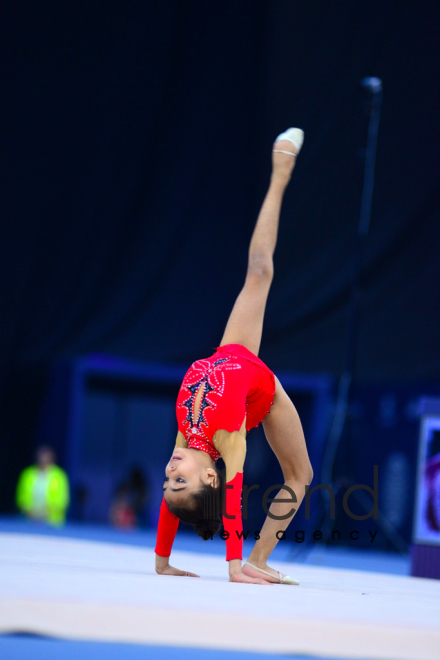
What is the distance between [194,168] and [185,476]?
4918mm

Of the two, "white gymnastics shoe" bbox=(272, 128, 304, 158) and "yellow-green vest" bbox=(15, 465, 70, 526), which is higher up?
"white gymnastics shoe" bbox=(272, 128, 304, 158)

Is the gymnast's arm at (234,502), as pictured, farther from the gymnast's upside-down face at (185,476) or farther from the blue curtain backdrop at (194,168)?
the blue curtain backdrop at (194,168)

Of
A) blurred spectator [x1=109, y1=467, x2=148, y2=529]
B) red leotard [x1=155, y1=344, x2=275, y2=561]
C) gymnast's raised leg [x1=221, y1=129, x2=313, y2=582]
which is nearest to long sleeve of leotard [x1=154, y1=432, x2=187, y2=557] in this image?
red leotard [x1=155, y1=344, x2=275, y2=561]

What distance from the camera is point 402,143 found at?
610 centimetres

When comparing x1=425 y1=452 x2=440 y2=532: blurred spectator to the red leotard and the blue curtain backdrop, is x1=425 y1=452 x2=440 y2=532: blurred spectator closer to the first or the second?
the red leotard

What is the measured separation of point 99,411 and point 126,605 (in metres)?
7.56

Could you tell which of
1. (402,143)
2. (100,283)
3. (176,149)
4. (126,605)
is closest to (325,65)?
(402,143)

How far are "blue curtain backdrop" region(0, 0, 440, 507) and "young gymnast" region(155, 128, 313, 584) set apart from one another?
3.57 metres

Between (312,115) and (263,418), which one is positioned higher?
(312,115)

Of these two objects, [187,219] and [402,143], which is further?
[187,219]

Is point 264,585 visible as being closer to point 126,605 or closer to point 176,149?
point 126,605

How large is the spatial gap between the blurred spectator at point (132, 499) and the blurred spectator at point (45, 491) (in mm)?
598

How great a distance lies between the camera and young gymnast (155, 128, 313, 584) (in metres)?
2.14

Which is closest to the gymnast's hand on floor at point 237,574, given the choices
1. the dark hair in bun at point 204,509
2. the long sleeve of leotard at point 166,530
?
the dark hair in bun at point 204,509
